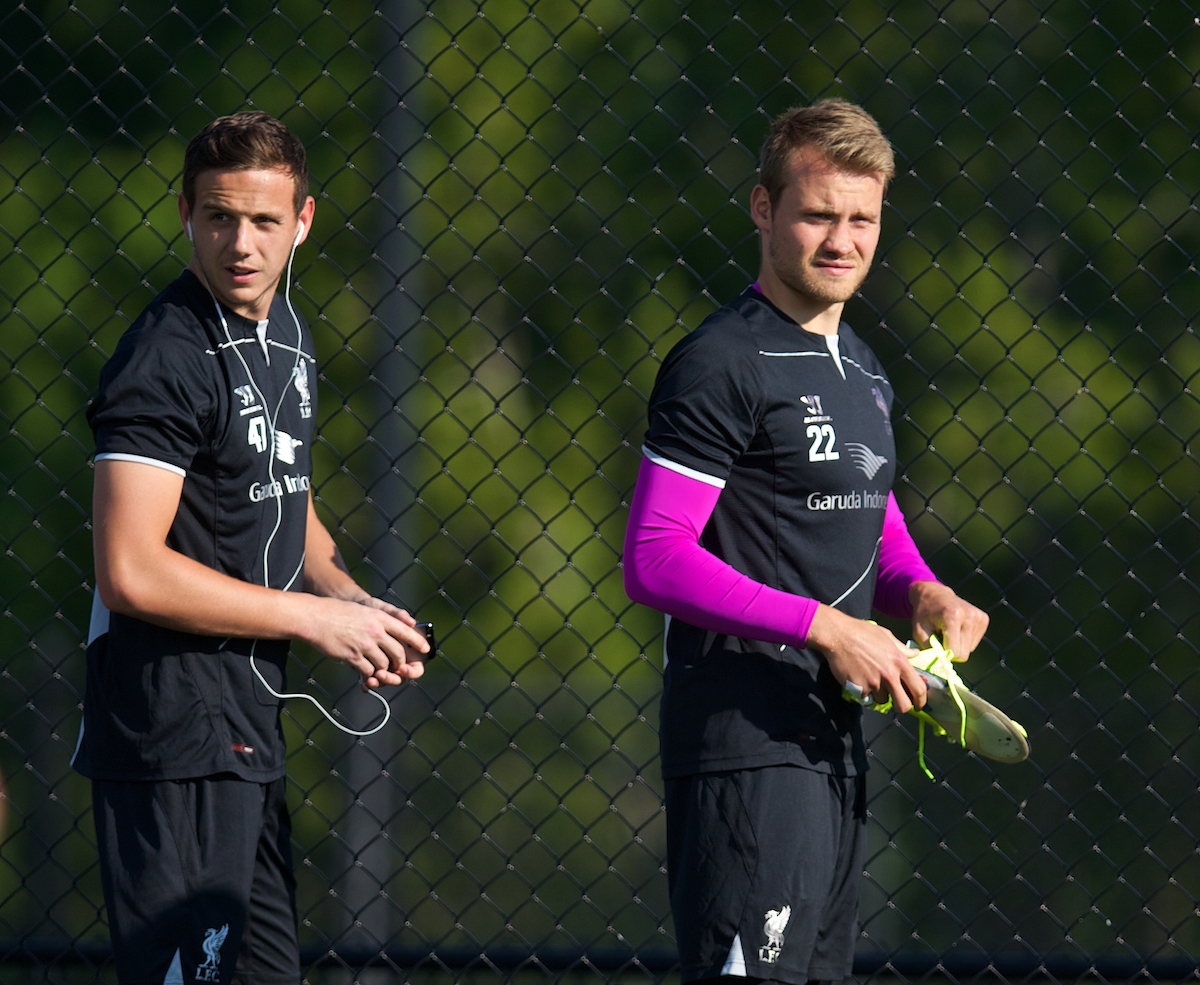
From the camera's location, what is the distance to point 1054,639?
823cm

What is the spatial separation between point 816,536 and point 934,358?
671 cm

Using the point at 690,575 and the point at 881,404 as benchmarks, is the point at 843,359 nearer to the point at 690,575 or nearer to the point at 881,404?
the point at 881,404

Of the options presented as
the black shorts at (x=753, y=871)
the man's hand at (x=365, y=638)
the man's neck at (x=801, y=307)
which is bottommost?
the black shorts at (x=753, y=871)

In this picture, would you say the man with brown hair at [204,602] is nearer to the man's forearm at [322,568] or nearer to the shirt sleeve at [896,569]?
the man's forearm at [322,568]

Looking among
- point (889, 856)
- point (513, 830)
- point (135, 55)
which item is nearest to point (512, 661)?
point (513, 830)

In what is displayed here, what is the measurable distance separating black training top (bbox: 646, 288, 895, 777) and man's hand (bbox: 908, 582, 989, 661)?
0.14 meters

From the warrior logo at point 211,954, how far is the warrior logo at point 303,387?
945 millimetres

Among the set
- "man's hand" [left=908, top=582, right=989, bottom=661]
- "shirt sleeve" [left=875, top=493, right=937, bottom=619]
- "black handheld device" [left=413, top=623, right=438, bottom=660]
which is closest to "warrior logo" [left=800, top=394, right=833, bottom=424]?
"shirt sleeve" [left=875, top=493, right=937, bottom=619]

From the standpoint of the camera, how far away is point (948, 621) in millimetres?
2322

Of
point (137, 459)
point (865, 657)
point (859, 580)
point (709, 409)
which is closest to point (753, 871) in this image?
point (865, 657)

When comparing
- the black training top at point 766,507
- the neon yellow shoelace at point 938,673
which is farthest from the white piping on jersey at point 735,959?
the neon yellow shoelace at point 938,673

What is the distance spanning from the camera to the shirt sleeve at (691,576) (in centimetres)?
210

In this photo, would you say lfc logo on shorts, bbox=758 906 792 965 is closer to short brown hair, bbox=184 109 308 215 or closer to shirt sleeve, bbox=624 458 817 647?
shirt sleeve, bbox=624 458 817 647

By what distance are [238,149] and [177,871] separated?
49.5 inches
